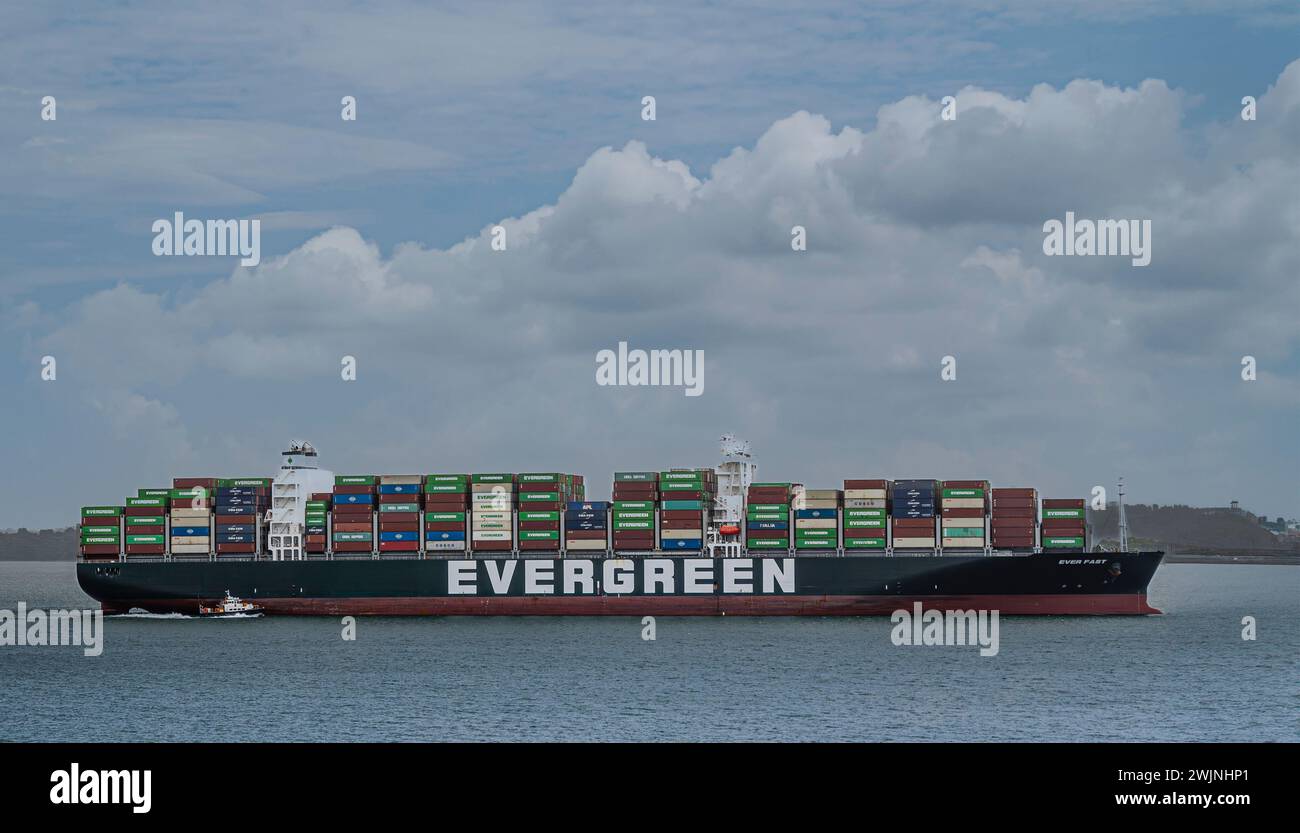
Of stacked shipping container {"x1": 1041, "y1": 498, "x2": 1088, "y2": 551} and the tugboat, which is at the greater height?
stacked shipping container {"x1": 1041, "y1": 498, "x2": 1088, "y2": 551}

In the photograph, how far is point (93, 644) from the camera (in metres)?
63.1

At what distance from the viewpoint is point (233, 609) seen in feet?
234

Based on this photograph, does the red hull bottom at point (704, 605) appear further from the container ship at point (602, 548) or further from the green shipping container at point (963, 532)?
the green shipping container at point (963, 532)

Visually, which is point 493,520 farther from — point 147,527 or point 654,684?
point 654,684

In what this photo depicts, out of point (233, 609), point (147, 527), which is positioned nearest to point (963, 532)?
point (233, 609)

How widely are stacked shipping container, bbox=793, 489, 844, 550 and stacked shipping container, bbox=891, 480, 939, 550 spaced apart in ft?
9.85

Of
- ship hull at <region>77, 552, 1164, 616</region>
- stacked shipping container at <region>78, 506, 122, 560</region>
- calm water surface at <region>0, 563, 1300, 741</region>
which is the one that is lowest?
calm water surface at <region>0, 563, 1300, 741</region>

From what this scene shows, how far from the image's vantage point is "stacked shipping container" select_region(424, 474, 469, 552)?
71.3 meters

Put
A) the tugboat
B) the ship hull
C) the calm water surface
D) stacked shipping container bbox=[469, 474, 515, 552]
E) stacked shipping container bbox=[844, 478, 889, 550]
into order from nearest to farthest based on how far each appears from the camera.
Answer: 1. the calm water surface
2. the ship hull
3. stacked shipping container bbox=[844, 478, 889, 550]
4. stacked shipping container bbox=[469, 474, 515, 552]
5. the tugboat

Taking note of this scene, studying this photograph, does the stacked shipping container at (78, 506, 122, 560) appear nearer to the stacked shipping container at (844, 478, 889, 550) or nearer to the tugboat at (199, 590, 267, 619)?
the tugboat at (199, 590, 267, 619)

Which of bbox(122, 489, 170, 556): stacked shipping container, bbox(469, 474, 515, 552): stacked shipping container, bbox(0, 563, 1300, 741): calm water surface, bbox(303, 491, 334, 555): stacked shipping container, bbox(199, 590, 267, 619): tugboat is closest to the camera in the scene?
bbox(0, 563, 1300, 741): calm water surface

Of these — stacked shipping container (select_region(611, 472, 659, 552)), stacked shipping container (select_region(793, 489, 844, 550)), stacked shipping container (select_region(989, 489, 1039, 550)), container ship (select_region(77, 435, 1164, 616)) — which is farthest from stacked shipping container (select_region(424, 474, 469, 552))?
stacked shipping container (select_region(989, 489, 1039, 550))

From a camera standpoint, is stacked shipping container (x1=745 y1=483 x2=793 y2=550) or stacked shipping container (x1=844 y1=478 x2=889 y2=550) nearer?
stacked shipping container (x1=844 y1=478 x2=889 y2=550)
